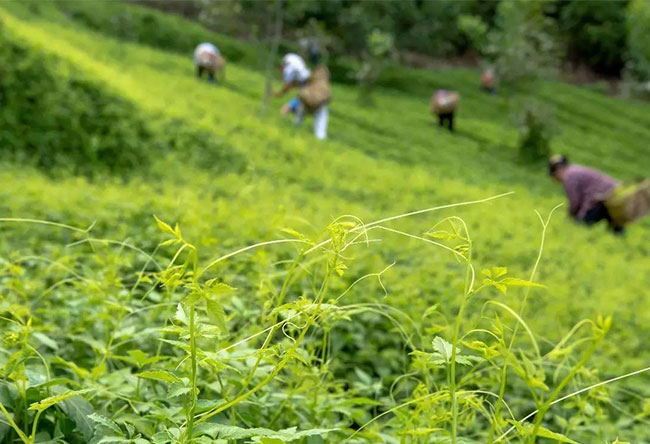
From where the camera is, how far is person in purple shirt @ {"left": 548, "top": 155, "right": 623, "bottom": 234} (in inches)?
345

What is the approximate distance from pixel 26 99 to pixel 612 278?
5.41 meters

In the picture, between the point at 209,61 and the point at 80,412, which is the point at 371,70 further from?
the point at 80,412

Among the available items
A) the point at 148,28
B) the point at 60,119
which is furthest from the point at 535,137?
the point at 148,28

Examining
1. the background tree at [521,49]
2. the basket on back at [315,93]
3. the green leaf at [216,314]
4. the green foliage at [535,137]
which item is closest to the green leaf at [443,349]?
the green leaf at [216,314]

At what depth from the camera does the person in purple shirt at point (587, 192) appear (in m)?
8.76

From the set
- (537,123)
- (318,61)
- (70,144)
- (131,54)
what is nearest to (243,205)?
(70,144)

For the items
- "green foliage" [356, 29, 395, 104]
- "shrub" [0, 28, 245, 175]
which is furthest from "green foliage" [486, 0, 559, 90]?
"shrub" [0, 28, 245, 175]

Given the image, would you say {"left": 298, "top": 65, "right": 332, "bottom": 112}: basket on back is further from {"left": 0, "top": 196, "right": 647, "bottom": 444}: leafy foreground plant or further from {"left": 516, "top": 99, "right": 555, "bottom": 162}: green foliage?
{"left": 0, "top": 196, "right": 647, "bottom": 444}: leafy foreground plant

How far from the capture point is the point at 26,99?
278 inches

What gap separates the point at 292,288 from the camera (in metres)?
3.15

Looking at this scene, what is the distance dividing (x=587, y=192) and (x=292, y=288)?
6583 mm

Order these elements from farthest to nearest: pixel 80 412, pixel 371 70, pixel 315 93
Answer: pixel 371 70 → pixel 315 93 → pixel 80 412

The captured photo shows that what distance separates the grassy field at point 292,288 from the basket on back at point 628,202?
0.33 meters

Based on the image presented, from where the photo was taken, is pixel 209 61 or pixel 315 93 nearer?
pixel 315 93
